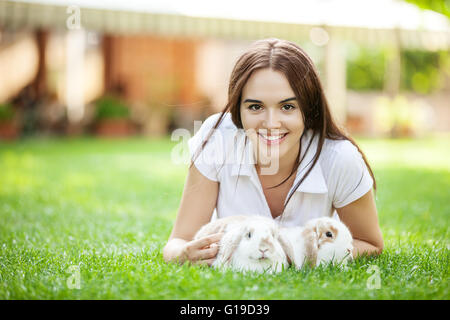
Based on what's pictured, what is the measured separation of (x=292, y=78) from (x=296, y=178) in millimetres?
542

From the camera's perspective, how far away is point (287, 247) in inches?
84.6

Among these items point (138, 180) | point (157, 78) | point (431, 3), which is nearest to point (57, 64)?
point (157, 78)

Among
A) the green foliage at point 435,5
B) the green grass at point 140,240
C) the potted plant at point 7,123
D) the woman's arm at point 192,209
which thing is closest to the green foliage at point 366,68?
the green grass at point 140,240

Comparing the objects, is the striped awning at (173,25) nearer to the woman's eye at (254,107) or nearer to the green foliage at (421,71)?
the green foliage at (421,71)

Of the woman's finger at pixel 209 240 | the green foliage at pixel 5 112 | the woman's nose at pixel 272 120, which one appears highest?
the green foliage at pixel 5 112

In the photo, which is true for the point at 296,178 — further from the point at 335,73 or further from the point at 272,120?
the point at 335,73

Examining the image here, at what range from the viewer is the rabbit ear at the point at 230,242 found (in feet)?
6.71

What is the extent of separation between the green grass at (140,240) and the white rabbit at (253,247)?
0.21ft

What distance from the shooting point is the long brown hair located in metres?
2.29

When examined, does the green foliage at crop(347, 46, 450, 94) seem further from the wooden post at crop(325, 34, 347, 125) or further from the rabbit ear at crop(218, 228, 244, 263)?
the rabbit ear at crop(218, 228, 244, 263)

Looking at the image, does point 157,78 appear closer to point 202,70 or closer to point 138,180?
point 202,70

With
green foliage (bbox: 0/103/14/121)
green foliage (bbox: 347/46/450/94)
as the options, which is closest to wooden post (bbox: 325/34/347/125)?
green foliage (bbox: 347/46/450/94)

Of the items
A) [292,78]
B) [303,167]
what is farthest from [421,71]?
[292,78]
